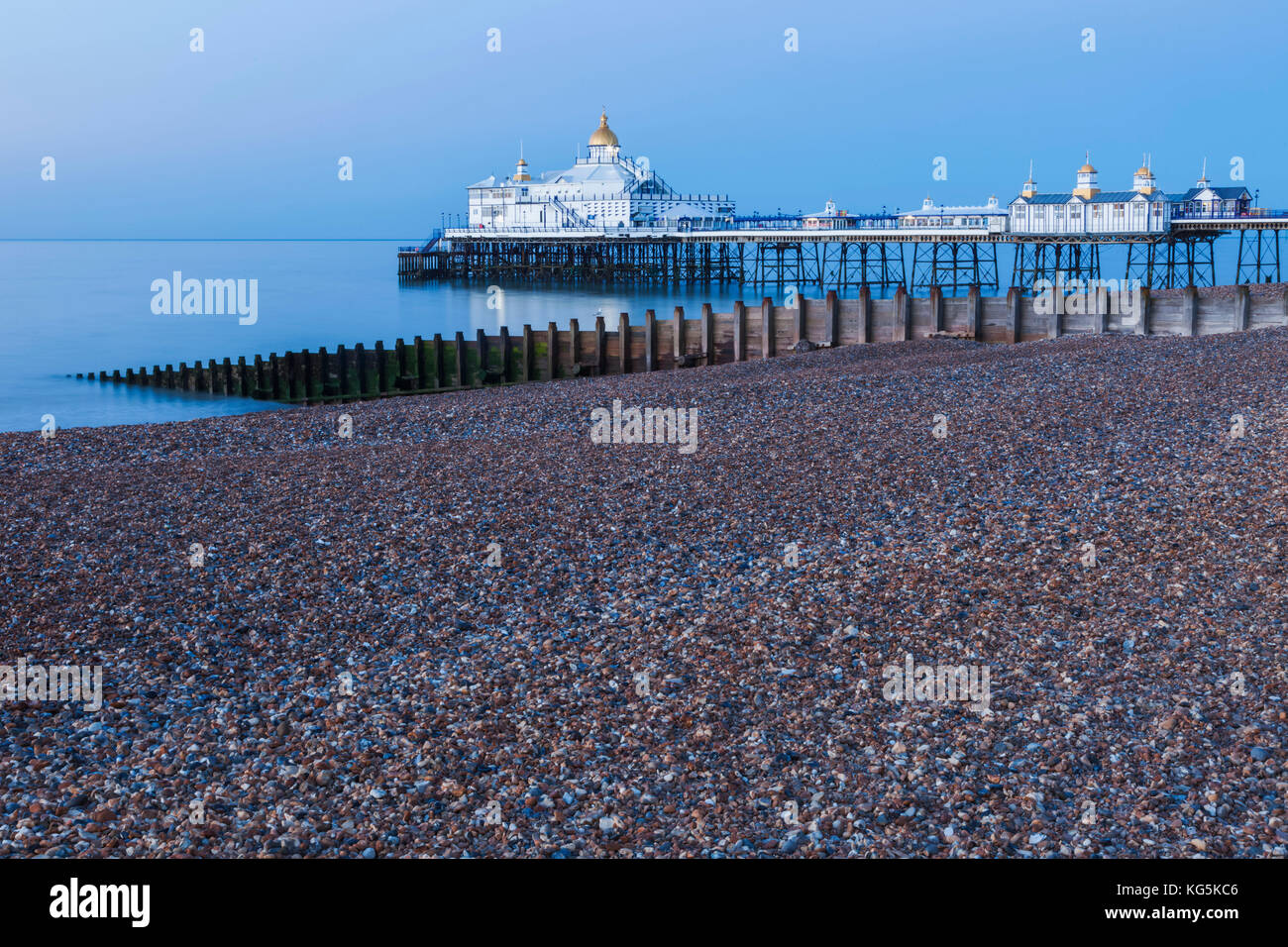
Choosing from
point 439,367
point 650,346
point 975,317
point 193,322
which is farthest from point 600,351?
point 193,322

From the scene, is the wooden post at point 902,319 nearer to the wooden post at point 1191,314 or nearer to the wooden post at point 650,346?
the wooden post at point 650,346

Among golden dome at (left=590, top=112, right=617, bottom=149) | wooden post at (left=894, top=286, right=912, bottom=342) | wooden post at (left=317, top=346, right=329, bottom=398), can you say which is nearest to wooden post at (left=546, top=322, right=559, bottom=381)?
wooden post at (left=317, top=346, right=329, bottom=398)

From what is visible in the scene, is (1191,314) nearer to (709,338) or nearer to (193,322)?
(709,338)

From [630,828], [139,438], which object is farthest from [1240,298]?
[630,828]

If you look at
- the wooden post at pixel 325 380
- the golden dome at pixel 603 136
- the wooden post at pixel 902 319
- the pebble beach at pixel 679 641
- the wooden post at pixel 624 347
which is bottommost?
A: the pebble beach at pixel 679 641

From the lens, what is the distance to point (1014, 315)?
24.1 metres

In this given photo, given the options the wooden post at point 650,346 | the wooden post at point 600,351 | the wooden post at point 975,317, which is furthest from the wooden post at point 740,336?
→ the wooden post at point 975,317

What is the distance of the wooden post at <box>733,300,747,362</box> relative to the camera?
25594 millimetres

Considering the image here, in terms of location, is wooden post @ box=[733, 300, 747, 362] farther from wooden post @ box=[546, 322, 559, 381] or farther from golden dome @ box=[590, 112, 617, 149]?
golden dome @ box=[590, 112, 617, 149]

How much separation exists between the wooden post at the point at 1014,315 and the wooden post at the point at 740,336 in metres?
5.26

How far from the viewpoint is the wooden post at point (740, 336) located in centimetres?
2559

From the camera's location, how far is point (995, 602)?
26.7 ft

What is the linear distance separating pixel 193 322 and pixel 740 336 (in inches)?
1692
